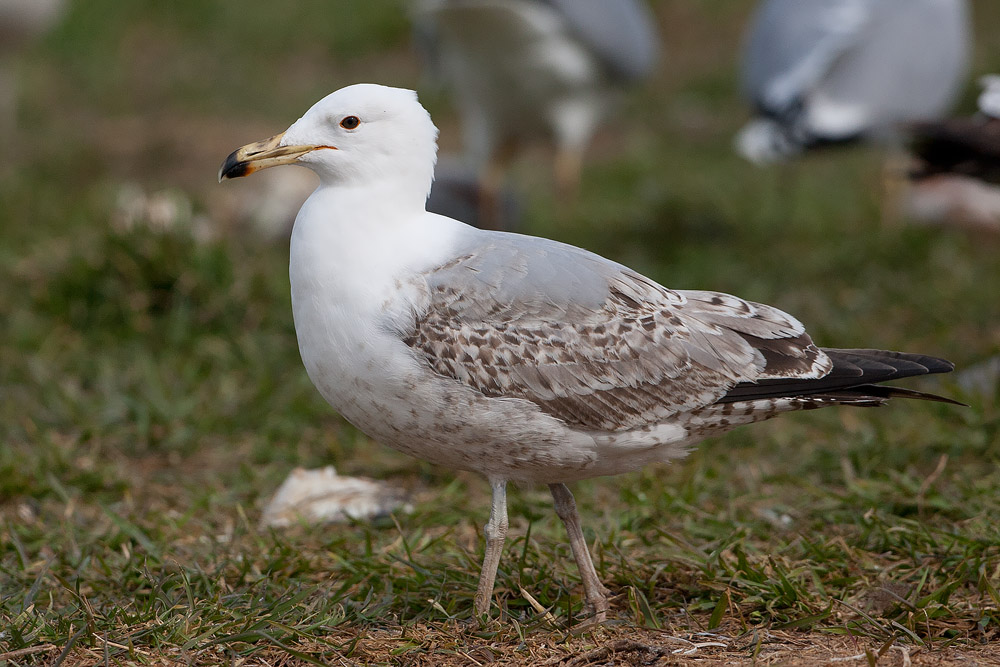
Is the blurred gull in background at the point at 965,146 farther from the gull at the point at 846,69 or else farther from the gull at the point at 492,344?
the gull at the point at 492,344

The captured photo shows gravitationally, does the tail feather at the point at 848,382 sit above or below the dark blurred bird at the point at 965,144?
below

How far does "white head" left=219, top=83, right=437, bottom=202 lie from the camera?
112 inches

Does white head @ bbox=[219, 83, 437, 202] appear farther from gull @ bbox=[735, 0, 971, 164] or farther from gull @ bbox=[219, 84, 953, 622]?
gull @ bbox=[735, 0, 971, 164]

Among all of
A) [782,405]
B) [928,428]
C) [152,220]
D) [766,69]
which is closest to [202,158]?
[152,220]

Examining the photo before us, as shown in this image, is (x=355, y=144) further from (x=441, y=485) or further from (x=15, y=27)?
(x=15, y=27)

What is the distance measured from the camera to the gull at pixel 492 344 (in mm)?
2701

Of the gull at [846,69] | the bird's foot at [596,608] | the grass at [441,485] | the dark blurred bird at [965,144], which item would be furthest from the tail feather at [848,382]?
the gull at [846,69]

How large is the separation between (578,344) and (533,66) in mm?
4755

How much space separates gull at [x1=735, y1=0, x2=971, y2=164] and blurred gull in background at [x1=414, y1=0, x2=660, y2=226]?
3.25 feet

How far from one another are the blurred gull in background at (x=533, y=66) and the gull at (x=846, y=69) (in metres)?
0.99

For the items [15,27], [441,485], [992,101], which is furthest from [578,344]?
[15,27]

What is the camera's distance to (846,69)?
7.12 meters

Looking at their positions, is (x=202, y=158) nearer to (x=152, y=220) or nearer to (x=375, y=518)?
(x=152, y=220)

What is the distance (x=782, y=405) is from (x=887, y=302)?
10.6 feet
